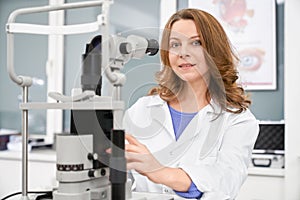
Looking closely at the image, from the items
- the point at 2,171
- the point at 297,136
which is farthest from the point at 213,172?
the point at 2,171

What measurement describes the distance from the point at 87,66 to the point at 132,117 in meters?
0.30

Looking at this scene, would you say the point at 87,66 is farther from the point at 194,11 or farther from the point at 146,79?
the point at 194,11

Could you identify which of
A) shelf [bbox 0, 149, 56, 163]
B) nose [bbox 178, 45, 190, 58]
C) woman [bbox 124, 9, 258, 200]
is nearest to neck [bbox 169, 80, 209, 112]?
woman [bbox 124, 9, 258, 200]

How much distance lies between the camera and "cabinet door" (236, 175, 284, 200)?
7.69 ft

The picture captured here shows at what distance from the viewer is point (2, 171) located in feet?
10.3

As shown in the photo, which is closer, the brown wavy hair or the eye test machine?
the eye test machine

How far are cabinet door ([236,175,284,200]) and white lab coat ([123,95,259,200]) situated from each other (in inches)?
48.4

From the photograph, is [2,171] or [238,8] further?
[2,171]

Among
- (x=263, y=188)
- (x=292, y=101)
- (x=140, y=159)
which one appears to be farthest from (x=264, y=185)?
(x=140, y=159)

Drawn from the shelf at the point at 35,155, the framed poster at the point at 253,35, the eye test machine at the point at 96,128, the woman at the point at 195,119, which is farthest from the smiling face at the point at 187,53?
the shelf at the point at 35,155

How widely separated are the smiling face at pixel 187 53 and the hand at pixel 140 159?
0.78 feet

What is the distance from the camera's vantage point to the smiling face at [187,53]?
977 millimetres

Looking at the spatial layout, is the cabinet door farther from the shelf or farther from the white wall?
the shelf

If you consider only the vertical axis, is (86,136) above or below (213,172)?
above
